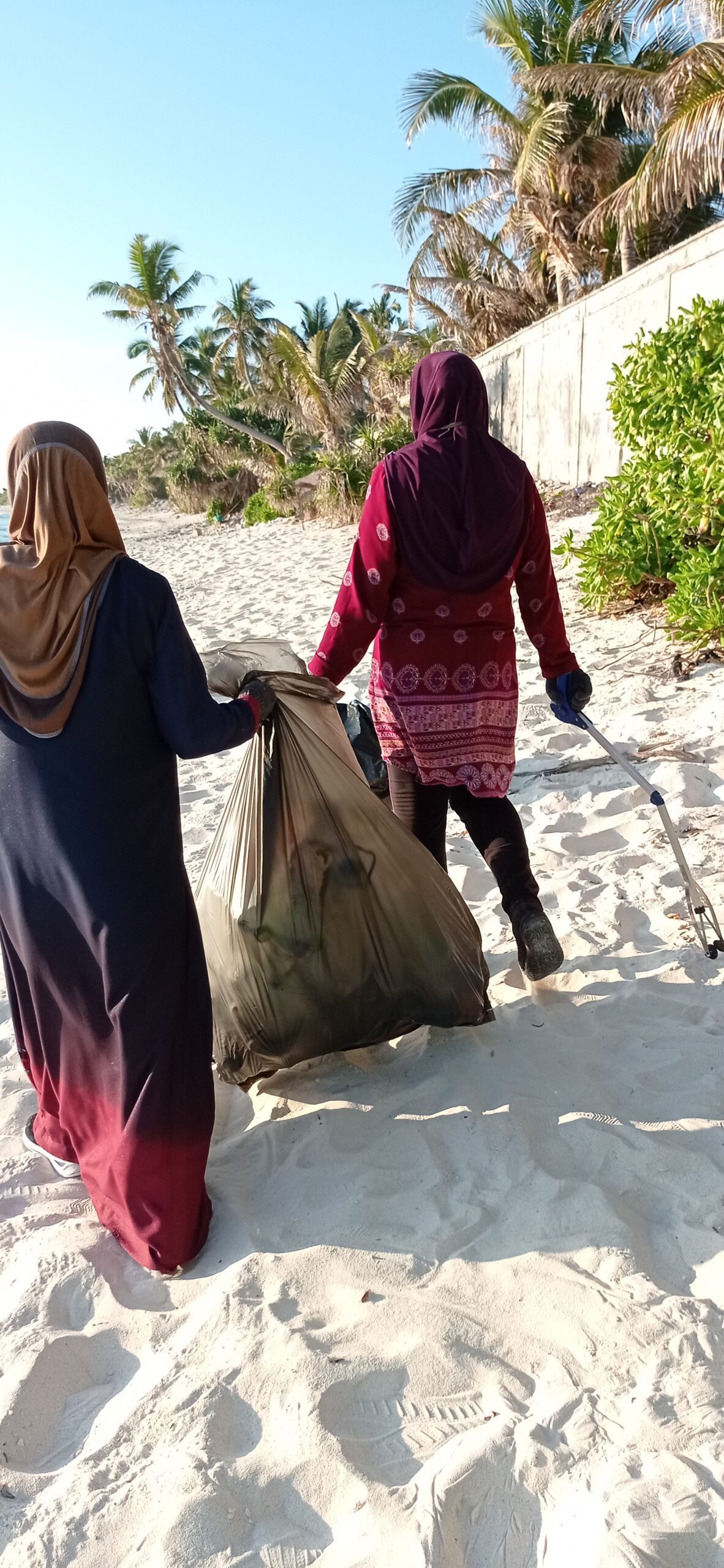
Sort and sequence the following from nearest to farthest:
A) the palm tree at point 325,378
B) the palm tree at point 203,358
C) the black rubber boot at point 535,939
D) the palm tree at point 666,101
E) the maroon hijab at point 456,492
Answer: the maroon hijab at point 456,492 → the black rubber boot at point 535,939 → the palm tree at point 666,101 → the palm tree at point 325,378 → the palm tree at point 203,358

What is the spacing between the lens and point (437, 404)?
2270mm

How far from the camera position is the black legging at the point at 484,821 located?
2.48m

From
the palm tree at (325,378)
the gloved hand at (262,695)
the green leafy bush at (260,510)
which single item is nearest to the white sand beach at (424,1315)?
the gloved hand at (262,695)

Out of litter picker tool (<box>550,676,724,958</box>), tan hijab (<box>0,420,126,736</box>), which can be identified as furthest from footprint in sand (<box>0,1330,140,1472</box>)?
litter picker tool (<box>550,676,724,958</box>)

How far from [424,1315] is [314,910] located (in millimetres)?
871

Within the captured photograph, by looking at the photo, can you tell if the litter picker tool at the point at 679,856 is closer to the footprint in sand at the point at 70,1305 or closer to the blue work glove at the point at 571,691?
the blue work glove at the point at 571,691

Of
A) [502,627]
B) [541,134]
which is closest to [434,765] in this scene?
[502,627]

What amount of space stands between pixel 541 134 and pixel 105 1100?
679 inches

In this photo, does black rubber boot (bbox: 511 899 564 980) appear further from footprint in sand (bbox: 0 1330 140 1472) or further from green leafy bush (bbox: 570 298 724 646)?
green leafy bush (bbox: 570 298 724 646)

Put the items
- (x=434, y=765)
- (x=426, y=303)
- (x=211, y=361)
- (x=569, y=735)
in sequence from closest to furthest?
Answer: 1. (x=434, y=765)
2. (x=569, y=735)
3. (x=426, y=303)
4. (x=211, y=361)

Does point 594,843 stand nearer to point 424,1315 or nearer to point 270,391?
point 424,1315

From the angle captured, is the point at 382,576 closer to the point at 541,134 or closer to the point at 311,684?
the point at 311,684

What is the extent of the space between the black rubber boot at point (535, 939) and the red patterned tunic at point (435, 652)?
30cm

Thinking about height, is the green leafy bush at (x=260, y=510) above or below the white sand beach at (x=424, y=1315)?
above
